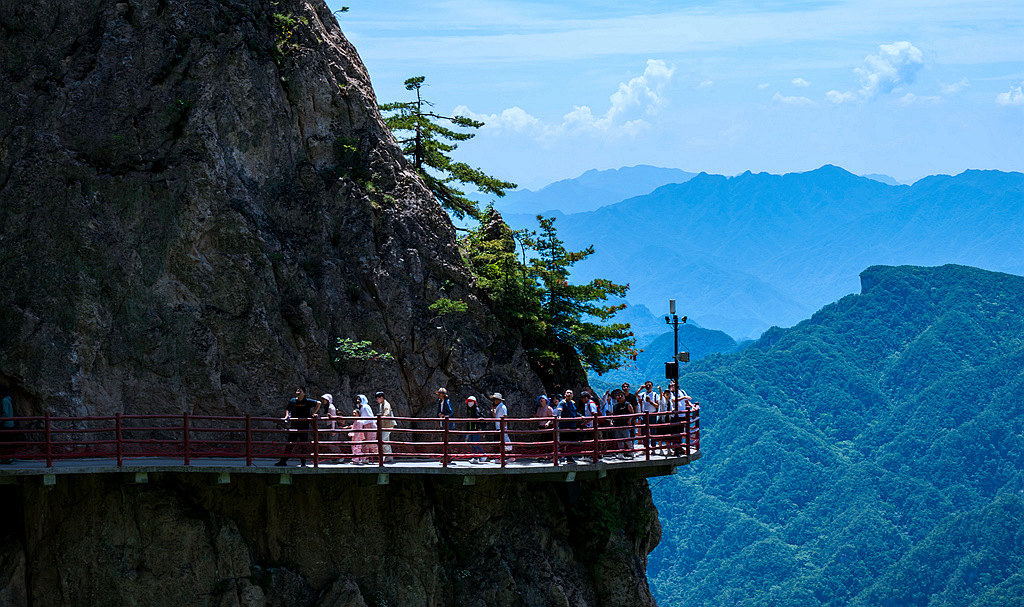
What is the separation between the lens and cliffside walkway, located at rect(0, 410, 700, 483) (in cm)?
2977

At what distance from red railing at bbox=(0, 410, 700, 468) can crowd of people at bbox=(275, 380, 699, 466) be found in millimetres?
43

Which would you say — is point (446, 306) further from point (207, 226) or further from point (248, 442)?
point (248, 442)

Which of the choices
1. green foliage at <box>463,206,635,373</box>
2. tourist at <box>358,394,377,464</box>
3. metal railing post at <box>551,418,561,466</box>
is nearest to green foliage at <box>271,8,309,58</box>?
green foliage at <box>463,206,635,373</box>

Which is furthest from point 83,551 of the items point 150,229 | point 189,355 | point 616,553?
point 616,553

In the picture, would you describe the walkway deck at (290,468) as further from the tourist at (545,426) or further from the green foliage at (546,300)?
the green foliage at (546,300)

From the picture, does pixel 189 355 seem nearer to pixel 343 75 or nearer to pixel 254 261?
pixel 254 261

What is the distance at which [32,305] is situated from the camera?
3316 cm

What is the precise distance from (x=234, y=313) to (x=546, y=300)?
33.5ft

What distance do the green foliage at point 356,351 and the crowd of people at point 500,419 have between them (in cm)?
121

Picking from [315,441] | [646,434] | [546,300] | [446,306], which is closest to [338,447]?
[315,441]

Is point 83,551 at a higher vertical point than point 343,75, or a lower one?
lower

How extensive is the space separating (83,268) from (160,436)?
15.8 feet

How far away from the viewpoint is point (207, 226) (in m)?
34.9

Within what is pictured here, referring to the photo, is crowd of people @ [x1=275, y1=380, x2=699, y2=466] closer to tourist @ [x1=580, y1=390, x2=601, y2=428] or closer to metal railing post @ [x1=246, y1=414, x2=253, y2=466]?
tourist @ [x1=580, y1=390, x2=601, y2=428]
